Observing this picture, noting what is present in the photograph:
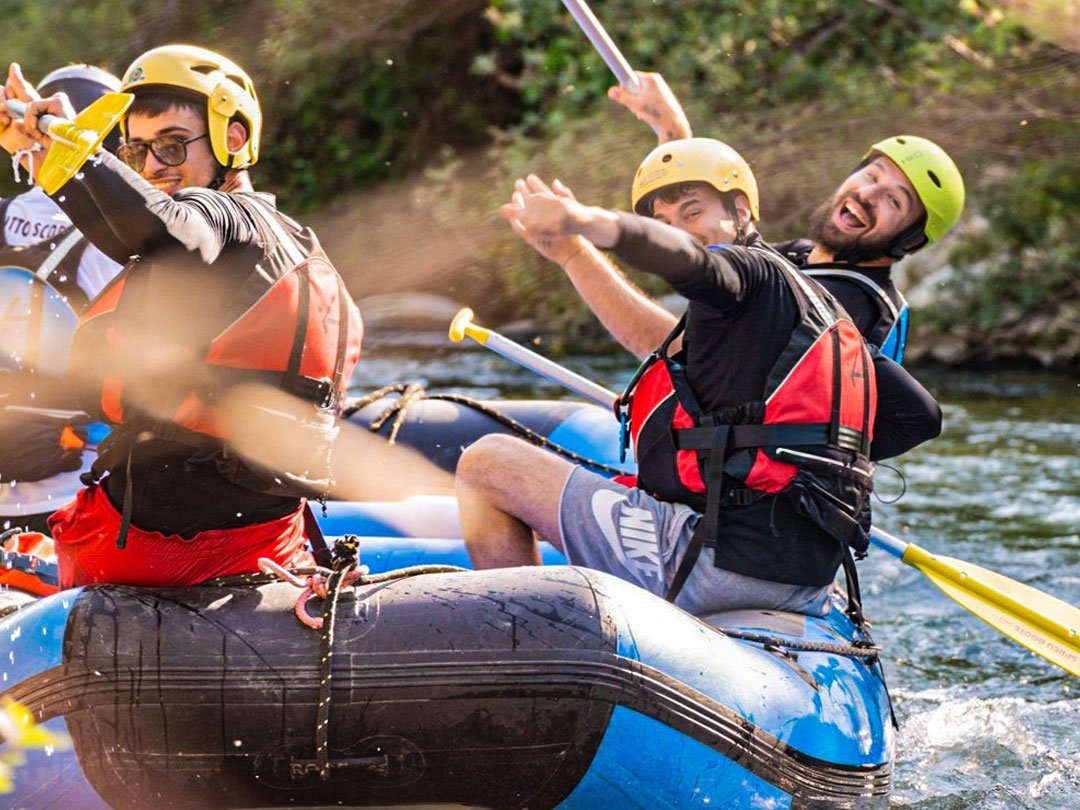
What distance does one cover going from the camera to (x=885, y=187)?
404 centimetres

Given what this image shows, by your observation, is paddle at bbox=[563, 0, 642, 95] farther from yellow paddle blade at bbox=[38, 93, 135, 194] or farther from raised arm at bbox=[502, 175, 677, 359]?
yellow paddle blade at bbox=[38, 93, 135, 194]

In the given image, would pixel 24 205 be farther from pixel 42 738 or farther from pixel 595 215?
pixel 42 738

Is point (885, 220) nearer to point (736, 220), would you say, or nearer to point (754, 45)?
point (736, 220)

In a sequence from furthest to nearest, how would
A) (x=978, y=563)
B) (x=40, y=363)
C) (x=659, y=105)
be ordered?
1. (x=978, y=563)
2. (x=659, y=105)
3. (x=40, y=363)

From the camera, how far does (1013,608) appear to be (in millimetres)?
4070

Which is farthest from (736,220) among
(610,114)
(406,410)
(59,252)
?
(610,114)

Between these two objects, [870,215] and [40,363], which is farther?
[40,363]

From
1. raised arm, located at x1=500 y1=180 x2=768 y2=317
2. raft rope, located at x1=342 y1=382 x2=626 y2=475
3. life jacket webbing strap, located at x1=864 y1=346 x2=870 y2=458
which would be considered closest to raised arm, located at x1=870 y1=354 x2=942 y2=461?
life jacket webbing strap, located at x1=864 y1=346 x2=870 y2=458

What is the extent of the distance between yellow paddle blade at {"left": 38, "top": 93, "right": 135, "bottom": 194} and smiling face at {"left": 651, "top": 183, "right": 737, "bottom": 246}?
1.44 m

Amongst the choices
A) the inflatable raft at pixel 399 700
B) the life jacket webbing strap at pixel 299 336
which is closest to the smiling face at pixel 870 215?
the inflatable raft at pixel 399 700

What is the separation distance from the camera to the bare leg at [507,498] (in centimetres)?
354

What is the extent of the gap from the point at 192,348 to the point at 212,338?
4cm

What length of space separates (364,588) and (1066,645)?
79.3 inches

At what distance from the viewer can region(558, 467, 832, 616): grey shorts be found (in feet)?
10.9
